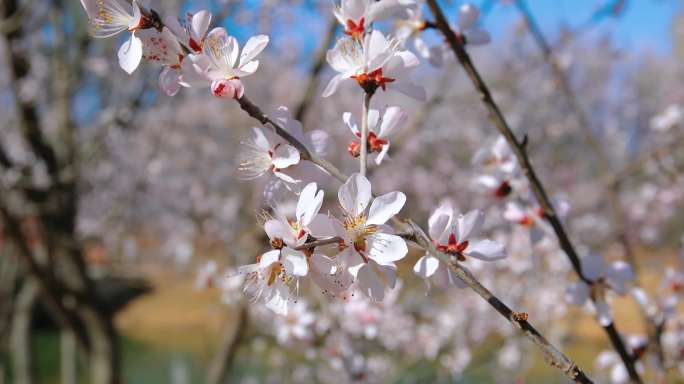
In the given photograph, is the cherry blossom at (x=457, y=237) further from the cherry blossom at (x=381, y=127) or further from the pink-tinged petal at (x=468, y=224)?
the cherry blossom at (x=381, y=127)

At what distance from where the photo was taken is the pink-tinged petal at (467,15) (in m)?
1.01

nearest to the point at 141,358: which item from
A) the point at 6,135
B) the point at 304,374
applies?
the point at 6,135

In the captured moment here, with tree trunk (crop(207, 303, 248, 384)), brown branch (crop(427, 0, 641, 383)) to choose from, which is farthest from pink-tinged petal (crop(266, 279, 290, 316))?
tree trunk (crop(207, 303, 248, 384))

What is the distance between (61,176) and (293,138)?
8.50 feet

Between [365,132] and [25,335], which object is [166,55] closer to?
[365,132]

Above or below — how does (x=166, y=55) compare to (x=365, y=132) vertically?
below

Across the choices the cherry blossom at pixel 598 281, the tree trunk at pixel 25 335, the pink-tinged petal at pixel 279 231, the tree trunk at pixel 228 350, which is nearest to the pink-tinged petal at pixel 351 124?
the pink-tinged petal at pixel 279 231

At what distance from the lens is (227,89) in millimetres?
615

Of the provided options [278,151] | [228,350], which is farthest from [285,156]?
[228,350]

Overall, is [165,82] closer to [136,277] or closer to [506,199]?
[506,199]

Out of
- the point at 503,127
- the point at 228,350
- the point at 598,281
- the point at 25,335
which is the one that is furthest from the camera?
the point at 25,335

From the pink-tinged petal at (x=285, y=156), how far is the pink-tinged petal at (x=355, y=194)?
0.27 ft

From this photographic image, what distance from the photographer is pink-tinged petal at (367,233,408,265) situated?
23.0 inches

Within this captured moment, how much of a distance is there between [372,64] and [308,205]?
208 millimetres
